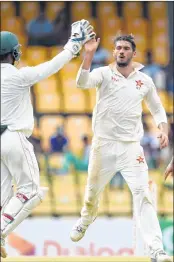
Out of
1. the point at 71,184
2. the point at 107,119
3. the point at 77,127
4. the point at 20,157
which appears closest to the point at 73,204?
the point at 71,184

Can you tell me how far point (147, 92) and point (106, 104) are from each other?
1.14ft

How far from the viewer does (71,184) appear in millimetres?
14578

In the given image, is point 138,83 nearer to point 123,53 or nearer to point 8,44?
point 123,53

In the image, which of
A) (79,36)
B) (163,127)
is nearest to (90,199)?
(163,127)

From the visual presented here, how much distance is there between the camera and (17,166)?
7.85 metres

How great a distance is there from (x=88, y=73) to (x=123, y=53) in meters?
0.46

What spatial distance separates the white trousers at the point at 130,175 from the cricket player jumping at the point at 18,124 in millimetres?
946

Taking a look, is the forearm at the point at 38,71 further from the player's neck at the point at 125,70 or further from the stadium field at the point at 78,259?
the stadium field at the point at 78,259

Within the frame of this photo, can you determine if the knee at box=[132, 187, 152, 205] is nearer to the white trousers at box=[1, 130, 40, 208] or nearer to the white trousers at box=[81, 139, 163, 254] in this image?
the white trousers at box=[81, 139, 163, 254]

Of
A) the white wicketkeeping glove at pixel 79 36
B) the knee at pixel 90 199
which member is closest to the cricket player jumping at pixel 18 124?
the white wicketkeeping glove at pixel 79 36

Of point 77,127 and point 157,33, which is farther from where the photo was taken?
point 157,33

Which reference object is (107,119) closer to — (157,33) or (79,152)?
(79,152)

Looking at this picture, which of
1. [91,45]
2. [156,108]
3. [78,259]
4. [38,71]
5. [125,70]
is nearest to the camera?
[38,71]

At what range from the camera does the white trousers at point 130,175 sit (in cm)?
871
